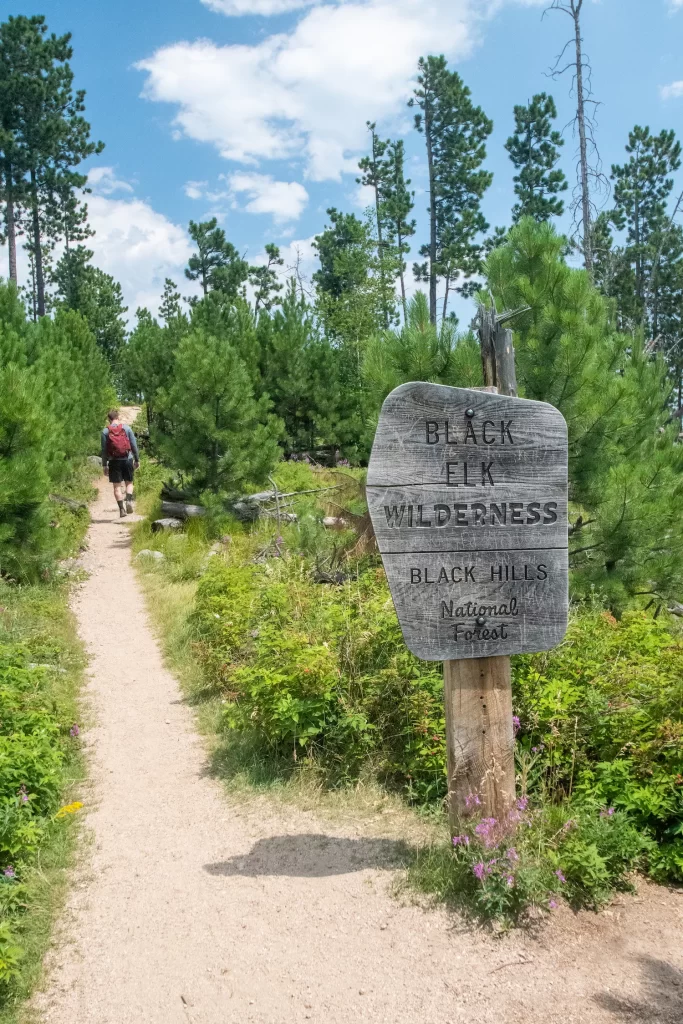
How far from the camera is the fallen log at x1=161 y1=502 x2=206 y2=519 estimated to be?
42.0 feet

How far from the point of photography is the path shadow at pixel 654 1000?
9.50 feet

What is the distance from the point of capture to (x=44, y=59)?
89.2ft

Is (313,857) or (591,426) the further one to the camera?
(591,426)

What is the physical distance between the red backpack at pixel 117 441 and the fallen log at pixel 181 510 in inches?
53.2

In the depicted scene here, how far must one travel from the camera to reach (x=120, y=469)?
14438mm

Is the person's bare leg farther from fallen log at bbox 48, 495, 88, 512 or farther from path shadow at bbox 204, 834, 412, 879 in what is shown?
path shadow at bbox 204, 834, 412, 879

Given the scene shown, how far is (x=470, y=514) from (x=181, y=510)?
999 cm

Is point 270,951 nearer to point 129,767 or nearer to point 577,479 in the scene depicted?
point 129,767

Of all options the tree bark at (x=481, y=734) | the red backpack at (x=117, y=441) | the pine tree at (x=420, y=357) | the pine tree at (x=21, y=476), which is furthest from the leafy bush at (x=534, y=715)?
the red backpack at (x=117, y=441)

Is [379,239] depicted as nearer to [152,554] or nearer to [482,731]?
[152,554]

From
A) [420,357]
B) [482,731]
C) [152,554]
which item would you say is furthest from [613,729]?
[152,554]

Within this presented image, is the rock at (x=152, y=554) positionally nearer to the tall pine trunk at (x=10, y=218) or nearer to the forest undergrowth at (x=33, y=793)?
the forest undergrowth at (x=33, y=793)

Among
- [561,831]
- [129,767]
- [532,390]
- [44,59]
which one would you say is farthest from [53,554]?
[44,59]

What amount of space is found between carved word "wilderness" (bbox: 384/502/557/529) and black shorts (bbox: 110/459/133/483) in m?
11.5
